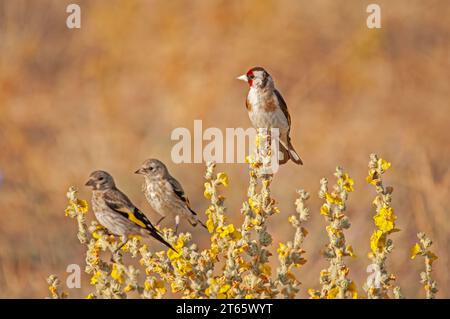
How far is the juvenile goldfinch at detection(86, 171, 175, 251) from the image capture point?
409 centimetres

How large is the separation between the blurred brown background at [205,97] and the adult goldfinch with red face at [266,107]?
2.36 m

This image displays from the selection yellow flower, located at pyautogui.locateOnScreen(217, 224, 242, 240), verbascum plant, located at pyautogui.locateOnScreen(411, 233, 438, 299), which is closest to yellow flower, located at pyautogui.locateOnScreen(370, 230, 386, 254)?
verbascum plant, located at pyautogui.locateOnScreen(411, 233, 438, 299)

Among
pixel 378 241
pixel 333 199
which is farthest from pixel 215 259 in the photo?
pixel 378 241

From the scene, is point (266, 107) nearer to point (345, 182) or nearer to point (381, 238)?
point (345, 182)

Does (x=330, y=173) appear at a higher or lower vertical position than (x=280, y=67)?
lower

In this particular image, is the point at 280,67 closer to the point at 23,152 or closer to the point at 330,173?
the point at 330,173

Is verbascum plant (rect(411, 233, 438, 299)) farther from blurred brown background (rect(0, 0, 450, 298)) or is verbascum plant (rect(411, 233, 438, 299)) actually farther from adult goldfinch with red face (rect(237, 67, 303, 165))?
blurred brown background (rect(0, 0, 450, 298))

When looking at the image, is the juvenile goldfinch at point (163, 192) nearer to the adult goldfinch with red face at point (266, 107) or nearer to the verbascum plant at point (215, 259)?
the adult goldfinch with red face at point (266, 107)

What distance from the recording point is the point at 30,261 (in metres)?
7.75

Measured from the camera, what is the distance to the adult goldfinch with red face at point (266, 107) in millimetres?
5371

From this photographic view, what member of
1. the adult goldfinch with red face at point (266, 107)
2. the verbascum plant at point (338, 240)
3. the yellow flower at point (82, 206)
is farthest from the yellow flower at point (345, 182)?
the adult goldfinch with red face at point (266, 107)

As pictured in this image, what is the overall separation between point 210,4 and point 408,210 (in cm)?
464
